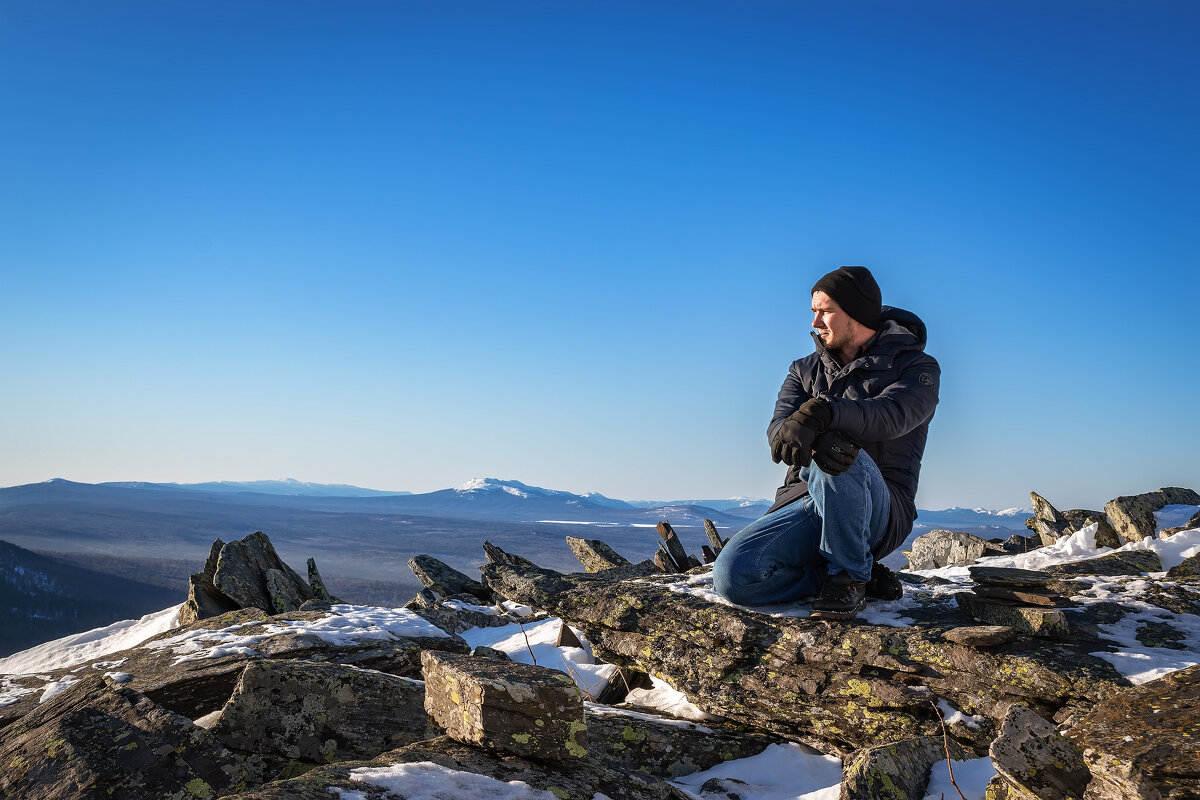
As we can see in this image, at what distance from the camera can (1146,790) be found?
3.21 meters

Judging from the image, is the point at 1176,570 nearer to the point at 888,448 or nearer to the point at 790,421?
the point at 888,448

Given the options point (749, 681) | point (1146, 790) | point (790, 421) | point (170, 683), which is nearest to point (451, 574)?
point (170, 683)

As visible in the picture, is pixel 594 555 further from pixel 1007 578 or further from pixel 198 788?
pixel 198 788

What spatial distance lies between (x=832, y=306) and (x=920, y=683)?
3.15 metres

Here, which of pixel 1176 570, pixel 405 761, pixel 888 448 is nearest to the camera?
pixel 405 761

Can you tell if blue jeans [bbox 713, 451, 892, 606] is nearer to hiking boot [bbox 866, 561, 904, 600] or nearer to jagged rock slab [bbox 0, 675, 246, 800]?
hiking boot [bbox 866, 561, 904, 600]

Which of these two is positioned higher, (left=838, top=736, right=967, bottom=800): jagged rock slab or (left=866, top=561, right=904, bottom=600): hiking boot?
(left=866, top=561, right=904, bottom=600): hiking boot

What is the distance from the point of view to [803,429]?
5270mm

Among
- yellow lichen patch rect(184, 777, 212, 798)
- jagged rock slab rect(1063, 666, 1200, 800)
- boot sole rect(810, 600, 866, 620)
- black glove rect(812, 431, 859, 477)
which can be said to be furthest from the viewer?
boot sole rect(810, 600, 866, 620)

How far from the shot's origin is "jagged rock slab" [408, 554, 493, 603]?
14195 mm

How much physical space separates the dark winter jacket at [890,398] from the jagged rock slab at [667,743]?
204cm

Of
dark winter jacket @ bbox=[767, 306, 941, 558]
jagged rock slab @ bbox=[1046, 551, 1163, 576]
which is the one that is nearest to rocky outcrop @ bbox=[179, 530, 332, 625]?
dark winter jacket @ bbox=[767, 306, 941, 558]

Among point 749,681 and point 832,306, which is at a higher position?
point 832,306

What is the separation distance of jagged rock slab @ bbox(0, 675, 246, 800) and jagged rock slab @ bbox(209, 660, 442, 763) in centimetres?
53
